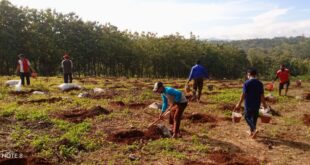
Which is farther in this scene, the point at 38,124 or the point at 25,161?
the point at 38,124

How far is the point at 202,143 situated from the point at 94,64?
1794 inches

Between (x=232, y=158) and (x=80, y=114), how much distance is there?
19.6ft

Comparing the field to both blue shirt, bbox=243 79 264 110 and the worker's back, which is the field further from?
the worker's back

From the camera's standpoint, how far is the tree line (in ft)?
147

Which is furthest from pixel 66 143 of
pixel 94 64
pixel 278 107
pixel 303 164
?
pixel 94 64

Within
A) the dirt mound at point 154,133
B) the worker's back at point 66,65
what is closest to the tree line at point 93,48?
the worker's back at point 66,65

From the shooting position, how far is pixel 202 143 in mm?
10562

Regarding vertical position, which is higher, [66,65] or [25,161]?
[66,65]

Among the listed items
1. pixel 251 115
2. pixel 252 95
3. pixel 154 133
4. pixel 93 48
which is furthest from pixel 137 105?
pixel 93 48

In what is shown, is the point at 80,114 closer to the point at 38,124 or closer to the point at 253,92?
the point at 38,124

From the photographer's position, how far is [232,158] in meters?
9.34

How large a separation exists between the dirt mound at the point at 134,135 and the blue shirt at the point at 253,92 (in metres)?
2.60

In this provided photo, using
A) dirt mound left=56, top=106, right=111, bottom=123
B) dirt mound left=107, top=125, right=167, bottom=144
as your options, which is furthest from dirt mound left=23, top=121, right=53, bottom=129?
dirt mound left=107, top=125, right=167, bottom=144

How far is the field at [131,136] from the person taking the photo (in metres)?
9.09
